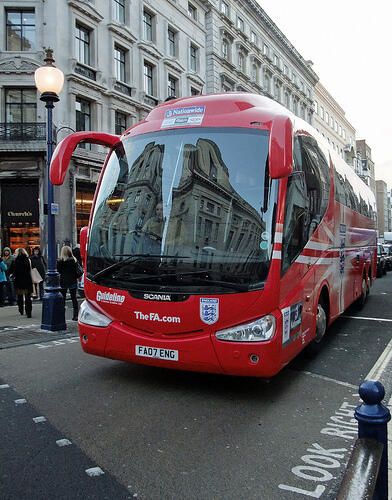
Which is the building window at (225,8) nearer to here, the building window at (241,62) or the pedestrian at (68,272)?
the building window at (241,62)

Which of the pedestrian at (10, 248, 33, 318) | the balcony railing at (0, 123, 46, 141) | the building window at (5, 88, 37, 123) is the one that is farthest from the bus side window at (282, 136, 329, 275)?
the building window at (5, 88, 37, 123)

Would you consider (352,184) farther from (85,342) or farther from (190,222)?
(85,342)

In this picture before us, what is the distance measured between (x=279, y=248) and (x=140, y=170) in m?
1.78

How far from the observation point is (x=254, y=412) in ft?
14.0

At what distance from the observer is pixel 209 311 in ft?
14.2

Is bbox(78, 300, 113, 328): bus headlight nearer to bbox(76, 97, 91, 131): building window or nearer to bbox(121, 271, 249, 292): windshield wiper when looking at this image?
bbox(121, 271, 249, 292): windshield wiper

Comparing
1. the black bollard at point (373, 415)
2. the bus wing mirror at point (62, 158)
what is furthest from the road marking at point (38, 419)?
the black bollard at point (373, 415)

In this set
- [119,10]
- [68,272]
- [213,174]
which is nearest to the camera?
[213,174]

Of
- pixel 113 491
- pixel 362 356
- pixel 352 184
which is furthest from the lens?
pixel 352 184

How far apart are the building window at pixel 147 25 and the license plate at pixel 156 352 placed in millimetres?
26383

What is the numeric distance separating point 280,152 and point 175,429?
2633 mm

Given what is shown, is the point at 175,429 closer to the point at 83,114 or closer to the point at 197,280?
the point at 197,280

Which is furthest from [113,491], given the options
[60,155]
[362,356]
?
[362,356]

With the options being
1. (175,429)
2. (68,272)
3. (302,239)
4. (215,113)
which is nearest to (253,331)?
(175,429)
